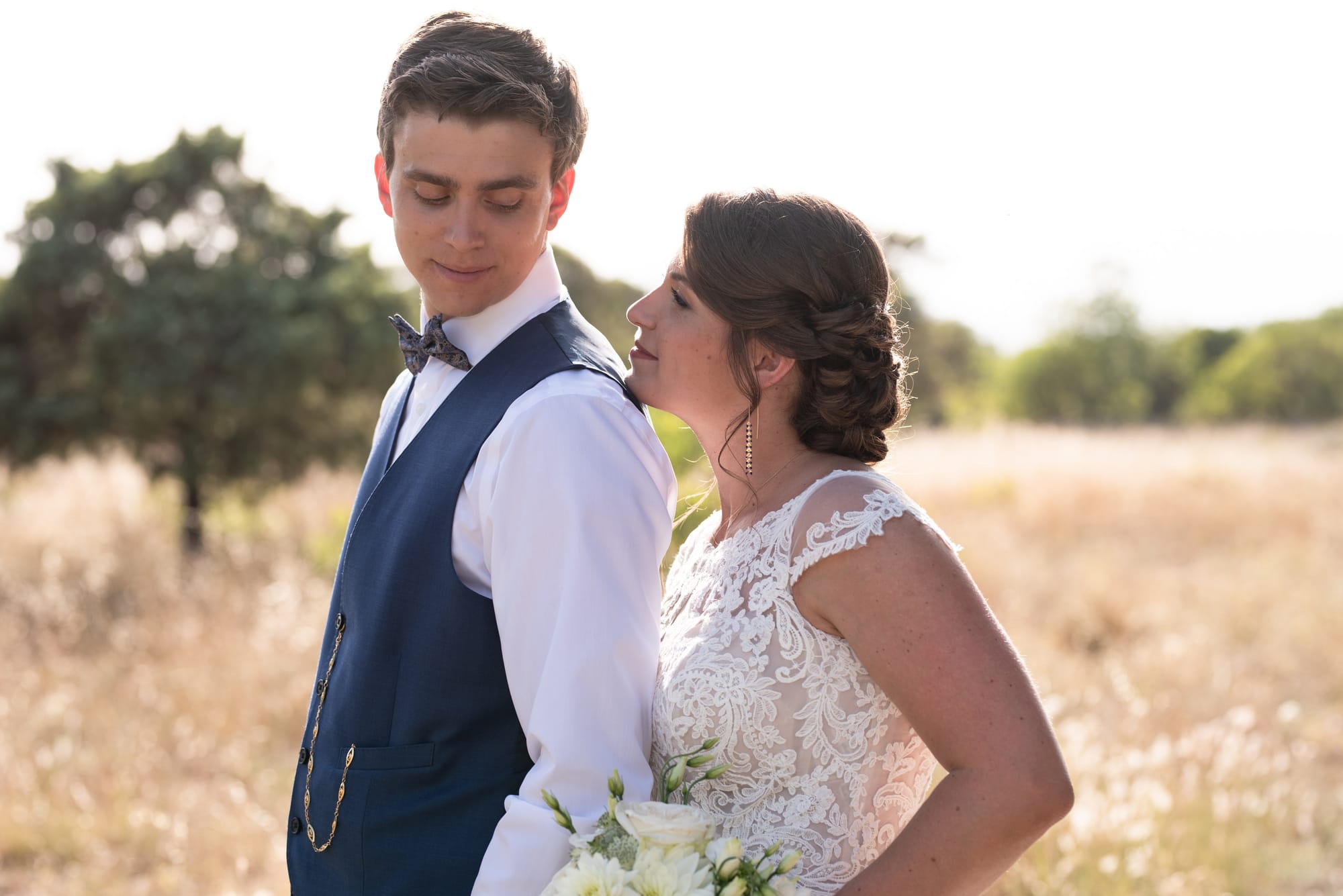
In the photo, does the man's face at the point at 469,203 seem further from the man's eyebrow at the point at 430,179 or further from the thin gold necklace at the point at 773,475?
the thin gold necklace at the point at 773,475

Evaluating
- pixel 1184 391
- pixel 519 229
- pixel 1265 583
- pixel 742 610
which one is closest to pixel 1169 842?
pixel 742 610

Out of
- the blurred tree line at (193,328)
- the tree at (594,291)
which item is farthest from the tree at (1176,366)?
the blurred tree line at (193,328)

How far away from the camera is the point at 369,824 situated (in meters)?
1.84

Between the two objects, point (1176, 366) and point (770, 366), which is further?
point (1176, 366)

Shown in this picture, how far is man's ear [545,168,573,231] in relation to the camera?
2.08 metres

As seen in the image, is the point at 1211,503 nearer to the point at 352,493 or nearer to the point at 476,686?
the point at 352,493

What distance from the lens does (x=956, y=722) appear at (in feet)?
5.23

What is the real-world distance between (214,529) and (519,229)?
26.4 feet

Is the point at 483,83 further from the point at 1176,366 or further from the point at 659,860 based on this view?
the point at 1176,366

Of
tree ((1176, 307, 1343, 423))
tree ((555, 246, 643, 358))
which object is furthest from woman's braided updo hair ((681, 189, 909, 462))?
tree ((1176, 307, 1343, 423))

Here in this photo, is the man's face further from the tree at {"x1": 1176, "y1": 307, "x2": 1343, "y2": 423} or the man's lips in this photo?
the tree at {"x1": 1176, "y1": 307, "x2": 1343, "y2": 423}

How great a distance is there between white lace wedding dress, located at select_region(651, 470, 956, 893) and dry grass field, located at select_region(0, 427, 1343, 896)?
399 millimetres

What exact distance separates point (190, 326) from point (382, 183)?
22.7 feet

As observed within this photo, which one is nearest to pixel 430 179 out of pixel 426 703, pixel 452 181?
pixel 452 181
